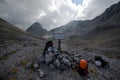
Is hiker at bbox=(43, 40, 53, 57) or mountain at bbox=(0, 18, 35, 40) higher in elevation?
mountain at bbox=(0, 18, 35, 40)

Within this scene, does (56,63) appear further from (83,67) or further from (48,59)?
(83,67)

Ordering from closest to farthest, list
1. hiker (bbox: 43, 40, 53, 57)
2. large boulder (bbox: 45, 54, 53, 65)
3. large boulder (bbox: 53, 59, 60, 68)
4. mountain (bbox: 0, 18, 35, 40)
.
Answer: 1. large boulder (bbox: 53, 59, 60, 68)
2. large boulder (bbox: 45, 54, 53, 65)
3. hiker (bbox: 43, 40, 53, 57)
4. mountain (bbox: 0, 18, 35, 40)

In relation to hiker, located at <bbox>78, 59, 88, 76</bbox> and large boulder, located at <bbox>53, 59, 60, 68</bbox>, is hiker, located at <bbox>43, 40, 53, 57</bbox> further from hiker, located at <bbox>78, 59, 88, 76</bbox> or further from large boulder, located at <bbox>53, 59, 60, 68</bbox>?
hiker, located at <bbox>78, 59, 88, 76</bbox>

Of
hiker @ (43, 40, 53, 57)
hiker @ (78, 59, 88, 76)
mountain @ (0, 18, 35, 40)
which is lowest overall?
hiker @ (78, 59, 88, 76)

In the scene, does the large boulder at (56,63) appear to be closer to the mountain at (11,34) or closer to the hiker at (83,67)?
the hiker at (83,67)

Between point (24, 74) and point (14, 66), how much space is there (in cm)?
280

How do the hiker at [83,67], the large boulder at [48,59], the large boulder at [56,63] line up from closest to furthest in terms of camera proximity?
the hiker at [83,67] < the large boulder at [56,63] < the large boulder at [48,59]

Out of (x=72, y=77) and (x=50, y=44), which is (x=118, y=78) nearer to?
(x=72, y=77)

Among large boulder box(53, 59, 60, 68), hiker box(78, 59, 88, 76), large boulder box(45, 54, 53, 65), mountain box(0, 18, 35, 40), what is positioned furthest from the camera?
mountain box(0, 18, 35, 40)

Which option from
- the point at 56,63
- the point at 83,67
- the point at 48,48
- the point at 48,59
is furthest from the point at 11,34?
the point at 83,67

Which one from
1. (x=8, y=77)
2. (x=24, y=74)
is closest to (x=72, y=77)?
(x=24, y=74)

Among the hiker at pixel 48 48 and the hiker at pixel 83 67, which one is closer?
the hiker at pixel 83 67

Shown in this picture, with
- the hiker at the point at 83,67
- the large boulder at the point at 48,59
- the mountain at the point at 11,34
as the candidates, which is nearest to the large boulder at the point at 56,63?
the large boulder at the point at 48,59

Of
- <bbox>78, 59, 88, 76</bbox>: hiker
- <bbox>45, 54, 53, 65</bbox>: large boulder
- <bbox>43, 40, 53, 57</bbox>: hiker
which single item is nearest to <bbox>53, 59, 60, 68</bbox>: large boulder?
<bbox>45, 54, 53, 65</bbox>: large boulder
